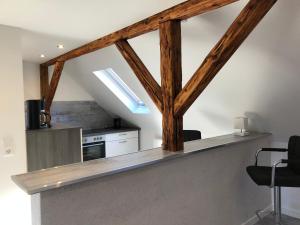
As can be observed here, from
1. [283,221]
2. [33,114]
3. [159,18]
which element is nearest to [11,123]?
[33,114]

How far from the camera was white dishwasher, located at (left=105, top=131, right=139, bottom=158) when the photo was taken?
220 inches

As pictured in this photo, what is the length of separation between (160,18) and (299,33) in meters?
1.22

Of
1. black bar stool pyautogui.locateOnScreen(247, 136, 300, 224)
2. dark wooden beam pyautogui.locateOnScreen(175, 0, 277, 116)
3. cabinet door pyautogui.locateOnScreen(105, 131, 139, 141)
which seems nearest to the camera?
dark wooden beam pyautogui.locateOnScreen(175, 0, 277, 116)

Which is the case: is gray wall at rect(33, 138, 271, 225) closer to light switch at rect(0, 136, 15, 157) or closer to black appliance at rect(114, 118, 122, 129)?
light switch at rect(0, 136, 15, 157)

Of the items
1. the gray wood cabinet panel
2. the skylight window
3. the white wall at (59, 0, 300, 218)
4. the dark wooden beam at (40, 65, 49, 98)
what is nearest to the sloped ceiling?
the white wall at (59, 0, 300, 218)

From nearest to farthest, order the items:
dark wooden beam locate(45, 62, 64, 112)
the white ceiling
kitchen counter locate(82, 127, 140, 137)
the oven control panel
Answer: the white ceiling → dark wooden beam locate(45, 62, 64, 112) → the oven control panel → kitchen counter locate(82, 127, 140, 137)

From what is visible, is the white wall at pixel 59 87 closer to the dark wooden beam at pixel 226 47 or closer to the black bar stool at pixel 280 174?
the dark wooden beam at pixel 226 47

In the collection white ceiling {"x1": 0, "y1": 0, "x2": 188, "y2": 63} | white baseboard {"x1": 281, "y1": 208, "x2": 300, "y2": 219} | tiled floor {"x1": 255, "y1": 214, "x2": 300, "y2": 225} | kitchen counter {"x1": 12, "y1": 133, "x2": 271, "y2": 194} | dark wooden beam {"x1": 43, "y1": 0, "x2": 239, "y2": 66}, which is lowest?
tiled floor {"x1": 255, "y1": 214, "x2": 300, "y2": 225}

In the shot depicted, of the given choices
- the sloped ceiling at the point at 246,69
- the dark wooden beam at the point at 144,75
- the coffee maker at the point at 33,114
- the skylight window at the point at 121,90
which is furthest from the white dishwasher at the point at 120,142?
the dark wooden beam at the point at 144,75

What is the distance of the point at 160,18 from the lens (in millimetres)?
2582

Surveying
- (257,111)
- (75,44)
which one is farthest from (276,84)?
(75,44)

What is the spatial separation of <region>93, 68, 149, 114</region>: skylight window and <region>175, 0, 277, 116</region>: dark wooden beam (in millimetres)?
2778

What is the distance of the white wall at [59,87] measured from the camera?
5.08m

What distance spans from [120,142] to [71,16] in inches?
135
